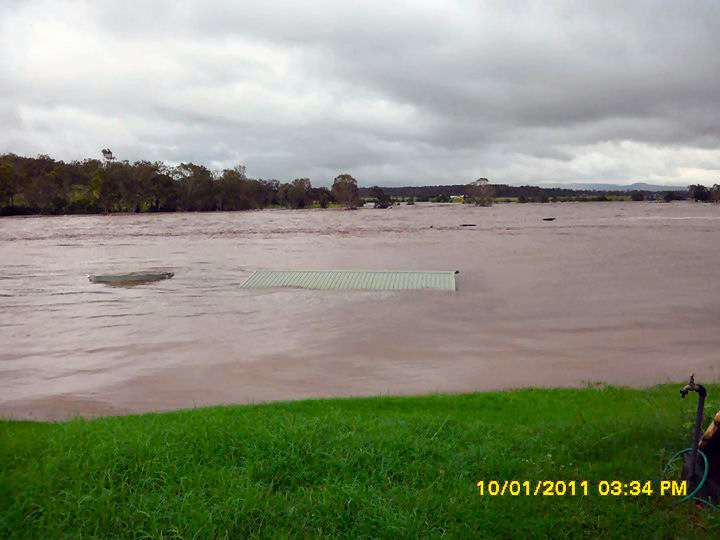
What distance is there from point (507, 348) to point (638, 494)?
6.91 meters

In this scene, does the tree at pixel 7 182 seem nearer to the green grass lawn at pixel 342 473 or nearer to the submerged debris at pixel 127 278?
the submerged debris at pixel 127 278

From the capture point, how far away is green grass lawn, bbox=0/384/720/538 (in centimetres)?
426

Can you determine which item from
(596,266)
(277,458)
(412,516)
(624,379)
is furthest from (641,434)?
(596,266)

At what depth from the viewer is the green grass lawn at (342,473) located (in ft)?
14.0

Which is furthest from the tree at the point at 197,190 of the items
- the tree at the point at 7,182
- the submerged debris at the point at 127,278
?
the submerged debris at the point at 127,278

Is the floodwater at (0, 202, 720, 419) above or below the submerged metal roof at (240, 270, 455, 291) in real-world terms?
below

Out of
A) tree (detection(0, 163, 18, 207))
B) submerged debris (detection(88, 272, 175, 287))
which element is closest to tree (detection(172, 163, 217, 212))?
tree (detection(0, 163, 18, 207))

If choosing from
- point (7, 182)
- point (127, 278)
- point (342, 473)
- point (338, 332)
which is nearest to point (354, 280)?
point (338, 332)

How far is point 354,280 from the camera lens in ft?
60.3

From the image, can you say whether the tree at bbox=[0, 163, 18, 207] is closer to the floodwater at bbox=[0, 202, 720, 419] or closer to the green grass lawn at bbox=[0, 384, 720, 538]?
the floodwater at bbox=[0, 202, 720, 419]

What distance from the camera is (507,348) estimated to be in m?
11.5
